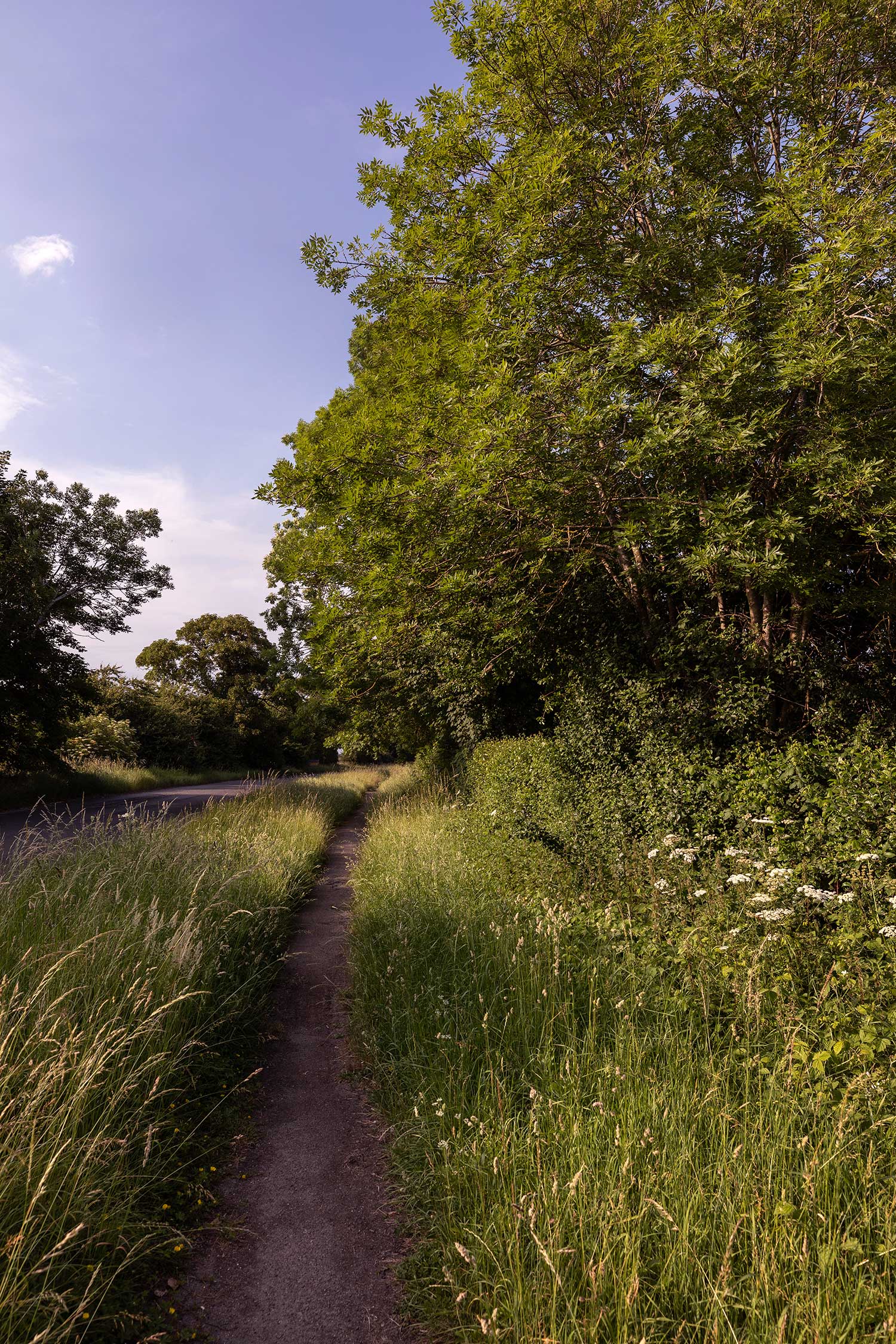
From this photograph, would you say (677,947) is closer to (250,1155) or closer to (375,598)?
(250,1155)

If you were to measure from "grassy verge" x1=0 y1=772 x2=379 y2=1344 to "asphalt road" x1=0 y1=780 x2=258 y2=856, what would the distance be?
1700 mm

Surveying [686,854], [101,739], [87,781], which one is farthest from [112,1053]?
[101,739]

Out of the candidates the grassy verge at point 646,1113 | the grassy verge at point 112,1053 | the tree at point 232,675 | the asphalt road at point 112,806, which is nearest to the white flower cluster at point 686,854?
the grassy verge at point 646,1113

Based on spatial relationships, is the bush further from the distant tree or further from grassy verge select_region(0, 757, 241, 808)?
the distant tree

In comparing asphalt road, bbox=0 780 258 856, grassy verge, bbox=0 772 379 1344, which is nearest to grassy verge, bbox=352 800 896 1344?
grassy verge, bbox=0 772 379 1344

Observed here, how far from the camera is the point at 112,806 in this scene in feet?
52.6

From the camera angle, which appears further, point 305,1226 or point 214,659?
point 214,659

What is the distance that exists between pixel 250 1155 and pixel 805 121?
37.8ft

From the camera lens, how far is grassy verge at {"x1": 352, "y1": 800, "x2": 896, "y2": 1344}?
2.21m

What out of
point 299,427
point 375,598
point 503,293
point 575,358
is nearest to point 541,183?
point 503,293

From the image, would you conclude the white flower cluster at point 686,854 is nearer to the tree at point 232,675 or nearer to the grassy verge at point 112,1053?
the grassy verge at point 112,1053

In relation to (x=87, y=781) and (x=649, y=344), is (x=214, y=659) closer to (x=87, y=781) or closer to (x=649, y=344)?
(x=87, y=781)

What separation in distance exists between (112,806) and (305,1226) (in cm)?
1525

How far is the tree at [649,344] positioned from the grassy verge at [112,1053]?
381 centimetres
